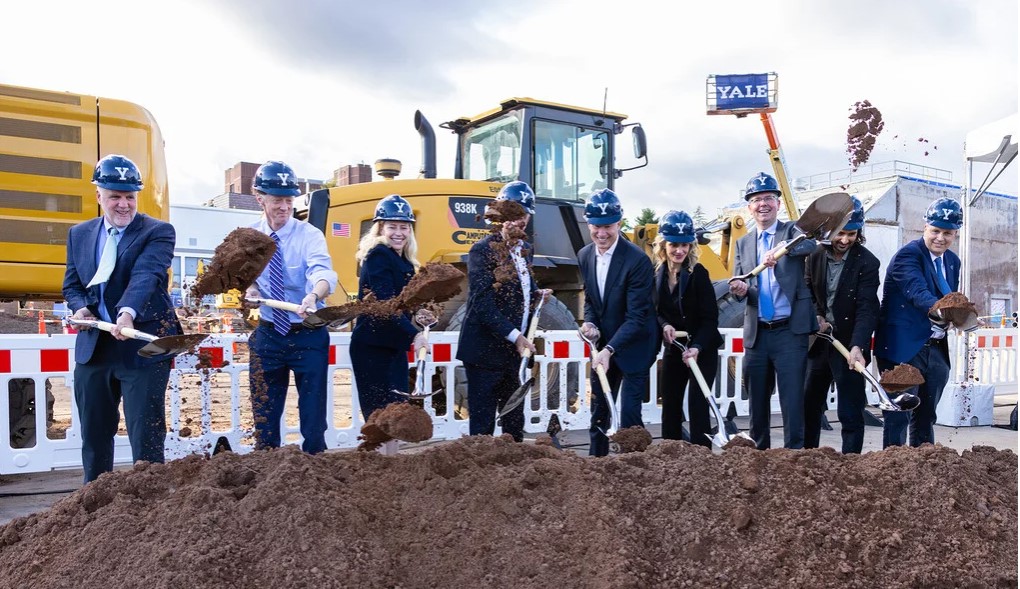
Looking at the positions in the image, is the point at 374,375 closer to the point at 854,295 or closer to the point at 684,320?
the point at 684,320

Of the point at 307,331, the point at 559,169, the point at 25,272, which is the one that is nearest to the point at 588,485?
the point at 307,331

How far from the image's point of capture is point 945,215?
15.1 feet

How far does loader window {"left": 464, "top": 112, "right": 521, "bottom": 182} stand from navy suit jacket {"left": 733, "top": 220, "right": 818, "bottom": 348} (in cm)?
392

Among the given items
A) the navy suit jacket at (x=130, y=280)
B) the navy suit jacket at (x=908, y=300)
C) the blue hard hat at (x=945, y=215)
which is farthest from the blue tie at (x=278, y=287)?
the blue hard hat at (x=945, y=215)

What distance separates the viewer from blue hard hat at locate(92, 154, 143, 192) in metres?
3.68

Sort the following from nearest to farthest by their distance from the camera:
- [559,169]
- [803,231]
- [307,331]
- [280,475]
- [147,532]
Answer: [147,532]
[280,475]
[307,331]
[803,231]
[559,169]

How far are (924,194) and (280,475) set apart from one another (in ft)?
113

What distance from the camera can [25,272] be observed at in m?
5.25

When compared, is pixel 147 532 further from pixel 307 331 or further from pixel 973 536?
pixel 973 536

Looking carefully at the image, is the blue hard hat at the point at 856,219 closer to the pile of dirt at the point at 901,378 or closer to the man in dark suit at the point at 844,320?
the man in dark suit at the point at 844,320

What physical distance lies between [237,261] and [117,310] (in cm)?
66

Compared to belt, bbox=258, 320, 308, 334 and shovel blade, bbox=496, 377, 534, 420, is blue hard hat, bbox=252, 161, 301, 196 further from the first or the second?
shovel blade, bbox=496, 377, 534, 420

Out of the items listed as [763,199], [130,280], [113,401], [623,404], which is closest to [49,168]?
[130,280]

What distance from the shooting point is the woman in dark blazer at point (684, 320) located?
494 centimetres
